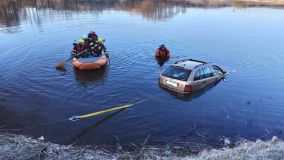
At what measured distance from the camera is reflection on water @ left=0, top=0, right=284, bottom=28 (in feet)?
164

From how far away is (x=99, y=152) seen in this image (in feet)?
39.2

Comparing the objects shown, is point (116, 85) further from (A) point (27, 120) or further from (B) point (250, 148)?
(B) point (250, 148)

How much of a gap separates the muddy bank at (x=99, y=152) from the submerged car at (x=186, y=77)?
6082 millimetres

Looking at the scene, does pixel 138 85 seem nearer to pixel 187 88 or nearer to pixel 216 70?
pixel 187 88

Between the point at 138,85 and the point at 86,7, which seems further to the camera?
the point at 86,7

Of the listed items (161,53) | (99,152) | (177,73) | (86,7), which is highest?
(86,7)

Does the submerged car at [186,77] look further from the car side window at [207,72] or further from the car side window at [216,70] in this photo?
the car side window at [216,70]

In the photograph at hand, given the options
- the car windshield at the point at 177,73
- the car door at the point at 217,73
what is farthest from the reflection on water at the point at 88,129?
the car door at the point at 217,73

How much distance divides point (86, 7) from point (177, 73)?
45.0 metres

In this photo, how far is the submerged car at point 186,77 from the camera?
18.0 meters

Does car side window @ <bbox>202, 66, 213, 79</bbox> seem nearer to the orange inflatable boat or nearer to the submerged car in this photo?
the submerged car

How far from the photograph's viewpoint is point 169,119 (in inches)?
622

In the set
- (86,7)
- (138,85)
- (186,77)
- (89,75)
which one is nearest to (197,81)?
(186,77)

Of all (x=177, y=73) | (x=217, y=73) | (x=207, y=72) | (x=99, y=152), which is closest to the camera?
(x=99, y=152)
